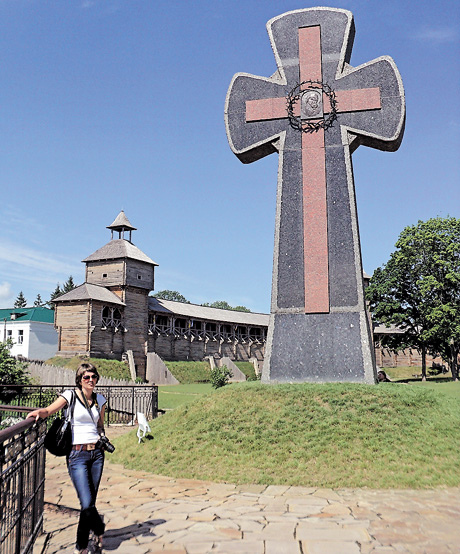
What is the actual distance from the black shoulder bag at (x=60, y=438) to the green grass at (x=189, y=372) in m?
37.3

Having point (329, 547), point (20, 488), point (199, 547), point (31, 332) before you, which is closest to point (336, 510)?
point (329, 547)

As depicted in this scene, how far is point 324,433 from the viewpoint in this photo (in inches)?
338

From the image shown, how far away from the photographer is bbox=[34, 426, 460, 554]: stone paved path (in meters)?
4.76

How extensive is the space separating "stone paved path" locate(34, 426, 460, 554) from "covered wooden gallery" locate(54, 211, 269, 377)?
101ft

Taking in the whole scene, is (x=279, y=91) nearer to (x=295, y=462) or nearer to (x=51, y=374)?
(x=295, y=462)

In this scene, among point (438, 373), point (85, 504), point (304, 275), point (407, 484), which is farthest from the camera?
point (438, 373)

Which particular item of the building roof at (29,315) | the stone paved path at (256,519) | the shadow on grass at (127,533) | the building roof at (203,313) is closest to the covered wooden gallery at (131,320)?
the building roof at (203,313)

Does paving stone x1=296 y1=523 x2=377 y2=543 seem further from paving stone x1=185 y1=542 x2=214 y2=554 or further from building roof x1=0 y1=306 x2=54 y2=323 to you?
building roof x1=0 y1=306 x2=54 y2=323

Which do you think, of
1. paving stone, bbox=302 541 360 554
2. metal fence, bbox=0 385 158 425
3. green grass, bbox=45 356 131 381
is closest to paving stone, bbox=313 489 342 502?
paving stone, bbox=302 541 360 554

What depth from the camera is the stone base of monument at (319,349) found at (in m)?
10.5

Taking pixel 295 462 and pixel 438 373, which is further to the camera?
pixel 438 373

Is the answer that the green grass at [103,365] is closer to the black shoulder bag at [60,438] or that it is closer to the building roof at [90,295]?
the building roof at [90,295]

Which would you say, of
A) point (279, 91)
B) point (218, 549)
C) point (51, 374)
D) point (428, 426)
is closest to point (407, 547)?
point (218, 549)

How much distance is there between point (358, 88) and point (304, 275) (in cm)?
442
